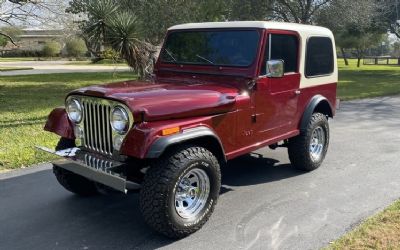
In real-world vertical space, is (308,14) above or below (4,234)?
above

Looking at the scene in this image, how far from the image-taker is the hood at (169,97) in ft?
12.8

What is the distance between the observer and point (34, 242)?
3.95 m

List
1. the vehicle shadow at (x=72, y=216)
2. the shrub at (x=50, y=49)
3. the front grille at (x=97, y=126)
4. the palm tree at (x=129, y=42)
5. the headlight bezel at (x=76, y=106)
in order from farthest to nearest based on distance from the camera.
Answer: the shrub at (x=50, y=49) → the palm tree at (x=129, y=42) → the headlight bezel at (x=76, y=106) → the front grille at (x=97, y=126) → the vehicle shadow at (x=72, y=216)

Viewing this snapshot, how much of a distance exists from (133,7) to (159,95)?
39.5 feet

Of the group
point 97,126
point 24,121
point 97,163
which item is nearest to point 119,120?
point 97,126

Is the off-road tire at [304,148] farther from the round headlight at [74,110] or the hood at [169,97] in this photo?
the round headlight at [74,110]

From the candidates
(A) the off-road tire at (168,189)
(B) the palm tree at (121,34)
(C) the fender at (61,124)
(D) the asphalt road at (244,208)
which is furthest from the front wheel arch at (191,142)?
(B) the palm tree at (121,34)

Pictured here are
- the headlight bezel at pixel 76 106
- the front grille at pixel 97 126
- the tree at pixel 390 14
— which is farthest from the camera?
the tree at pixel 390 14

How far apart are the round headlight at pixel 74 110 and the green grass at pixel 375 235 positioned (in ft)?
8.39

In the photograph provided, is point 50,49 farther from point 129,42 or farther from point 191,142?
point 191,142

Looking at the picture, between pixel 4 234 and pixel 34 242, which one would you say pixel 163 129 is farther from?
pixel 4 234

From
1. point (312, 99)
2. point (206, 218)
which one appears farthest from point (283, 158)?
point (206, 218)

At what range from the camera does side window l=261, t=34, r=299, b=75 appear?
5045 millimetres

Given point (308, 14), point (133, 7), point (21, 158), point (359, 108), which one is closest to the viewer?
point (21, 158)
